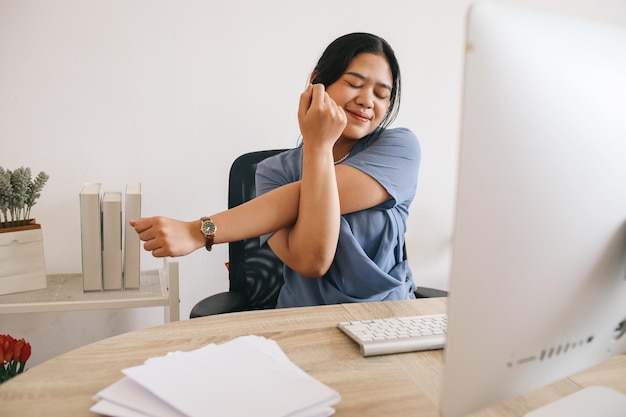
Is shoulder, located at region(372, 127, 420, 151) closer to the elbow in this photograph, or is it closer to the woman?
the woman

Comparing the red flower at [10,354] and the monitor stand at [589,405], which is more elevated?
the monitor stand at [589,405]

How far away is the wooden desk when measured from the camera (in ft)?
2.32

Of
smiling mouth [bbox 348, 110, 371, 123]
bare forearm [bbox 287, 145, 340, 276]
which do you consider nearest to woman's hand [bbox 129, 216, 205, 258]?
bare forearm [bbox 287, 145, 340, 276]

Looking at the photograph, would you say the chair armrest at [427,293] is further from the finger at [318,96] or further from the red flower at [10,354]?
the red flower at [10,354]

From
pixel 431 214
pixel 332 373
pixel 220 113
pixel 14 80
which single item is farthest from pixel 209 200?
pixel 332 373

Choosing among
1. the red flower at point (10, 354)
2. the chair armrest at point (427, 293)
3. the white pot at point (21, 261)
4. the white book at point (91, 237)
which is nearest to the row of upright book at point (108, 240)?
the white book at point (91, 237)

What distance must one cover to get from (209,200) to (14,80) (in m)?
0.74

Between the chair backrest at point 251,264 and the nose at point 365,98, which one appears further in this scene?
the chair backrest at point 251,264

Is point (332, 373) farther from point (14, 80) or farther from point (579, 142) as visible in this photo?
point (14, 80)

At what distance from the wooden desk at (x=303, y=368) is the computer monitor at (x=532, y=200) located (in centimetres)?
23

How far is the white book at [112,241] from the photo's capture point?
159 cm

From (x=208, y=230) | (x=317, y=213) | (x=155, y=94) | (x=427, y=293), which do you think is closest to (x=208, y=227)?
(x=208, y=230)

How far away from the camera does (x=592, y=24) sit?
503 millimetres

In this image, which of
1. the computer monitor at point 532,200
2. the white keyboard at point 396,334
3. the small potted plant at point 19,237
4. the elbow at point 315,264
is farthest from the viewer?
the small potted plant at point 19,237
